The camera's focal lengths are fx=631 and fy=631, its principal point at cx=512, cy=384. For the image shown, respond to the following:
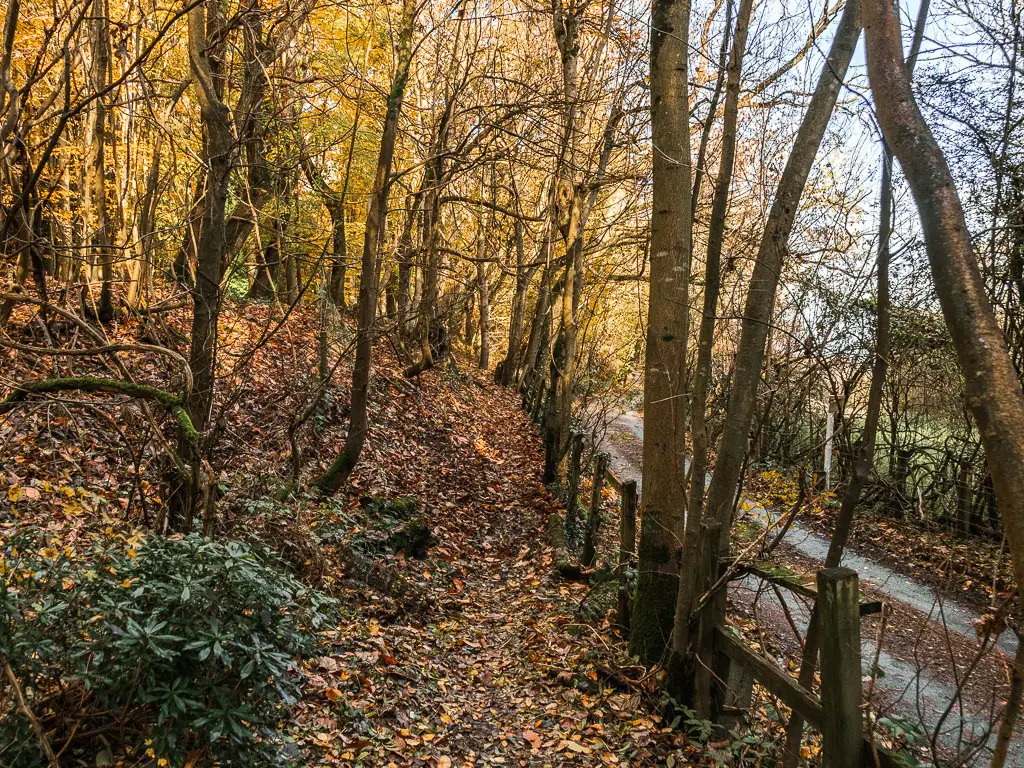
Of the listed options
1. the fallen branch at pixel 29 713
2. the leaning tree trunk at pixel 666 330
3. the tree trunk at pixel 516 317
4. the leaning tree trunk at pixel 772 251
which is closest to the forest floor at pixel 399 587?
the leaning tree trunk at pixel 666 330

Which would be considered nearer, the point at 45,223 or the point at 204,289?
the point at 204,289

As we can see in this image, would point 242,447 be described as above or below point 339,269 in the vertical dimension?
below

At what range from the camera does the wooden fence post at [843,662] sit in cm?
314

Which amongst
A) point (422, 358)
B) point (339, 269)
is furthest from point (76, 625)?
point (339, 269)

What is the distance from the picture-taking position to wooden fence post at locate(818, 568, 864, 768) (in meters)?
3.14

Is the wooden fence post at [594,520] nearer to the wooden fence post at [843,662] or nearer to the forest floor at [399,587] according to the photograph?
the forest floor at [399,587]

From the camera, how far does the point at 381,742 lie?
4258mm

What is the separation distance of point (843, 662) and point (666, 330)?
2756 mm

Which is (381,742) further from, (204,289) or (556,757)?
(204,289)

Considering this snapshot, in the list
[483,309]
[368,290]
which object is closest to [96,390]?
[368,290]

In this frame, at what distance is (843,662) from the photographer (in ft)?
10.4

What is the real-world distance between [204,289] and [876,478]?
12303mm

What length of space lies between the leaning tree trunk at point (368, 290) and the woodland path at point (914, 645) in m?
4.81

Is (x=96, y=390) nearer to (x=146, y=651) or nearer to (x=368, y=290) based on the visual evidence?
(x=146, y=651)
